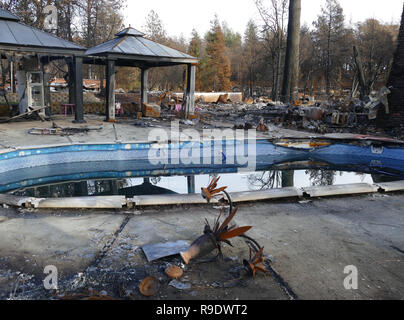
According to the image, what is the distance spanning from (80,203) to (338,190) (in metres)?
4.24

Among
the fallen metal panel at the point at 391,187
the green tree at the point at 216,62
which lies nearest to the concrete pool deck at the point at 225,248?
the fallen metal panel at the point at 391,187

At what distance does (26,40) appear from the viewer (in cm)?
1139

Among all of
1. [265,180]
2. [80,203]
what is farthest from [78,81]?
[80,203]

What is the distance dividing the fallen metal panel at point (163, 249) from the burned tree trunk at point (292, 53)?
57.2ft

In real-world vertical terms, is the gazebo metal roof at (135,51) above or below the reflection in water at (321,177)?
above

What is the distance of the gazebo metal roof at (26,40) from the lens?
11031 mm

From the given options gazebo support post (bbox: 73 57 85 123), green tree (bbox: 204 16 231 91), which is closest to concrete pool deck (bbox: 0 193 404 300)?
gazebo support post (bbox: 73 57 85 123)

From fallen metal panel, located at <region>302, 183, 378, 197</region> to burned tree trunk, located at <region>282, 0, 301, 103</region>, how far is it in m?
14.5

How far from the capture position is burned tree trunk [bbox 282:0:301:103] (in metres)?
19.2

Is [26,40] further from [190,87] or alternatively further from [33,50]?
[190,87]

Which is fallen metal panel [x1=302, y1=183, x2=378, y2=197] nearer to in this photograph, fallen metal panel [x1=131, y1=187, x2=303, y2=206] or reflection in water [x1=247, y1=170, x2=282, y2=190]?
fallen metal panel [x1=131, y1=187, x2=303, y2=206]

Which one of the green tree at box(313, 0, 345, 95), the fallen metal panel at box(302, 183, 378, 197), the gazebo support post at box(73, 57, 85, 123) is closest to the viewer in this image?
the fallen metal panel at box(302, 183, 378, 197)

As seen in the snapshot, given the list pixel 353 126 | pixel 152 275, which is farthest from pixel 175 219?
pixel 353 126

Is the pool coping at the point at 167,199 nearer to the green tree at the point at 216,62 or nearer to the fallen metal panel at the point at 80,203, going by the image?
the fallen metal panel at the point at 80,203
